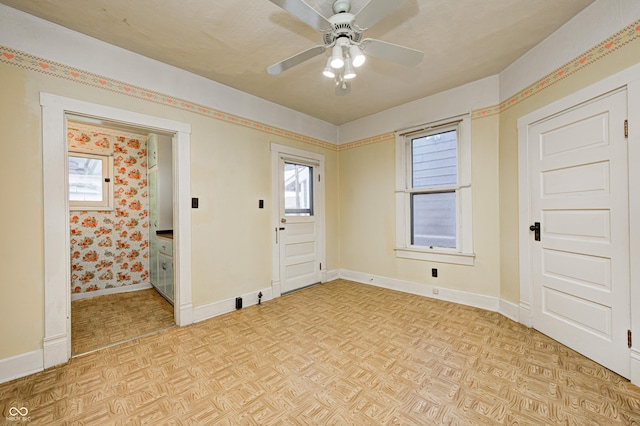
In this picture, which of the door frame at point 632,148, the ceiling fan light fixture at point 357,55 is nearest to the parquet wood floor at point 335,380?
the door frame at point 632,148

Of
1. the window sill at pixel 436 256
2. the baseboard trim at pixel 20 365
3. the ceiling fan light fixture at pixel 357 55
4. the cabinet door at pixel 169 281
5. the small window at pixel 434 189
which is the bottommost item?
the baseboard trim at pixel 20 365

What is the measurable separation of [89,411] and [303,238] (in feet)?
9.57

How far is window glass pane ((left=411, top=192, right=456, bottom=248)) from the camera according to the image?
3.51m

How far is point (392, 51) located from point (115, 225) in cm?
458

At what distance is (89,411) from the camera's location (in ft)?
5.27

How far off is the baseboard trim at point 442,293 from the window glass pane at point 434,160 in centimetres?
141

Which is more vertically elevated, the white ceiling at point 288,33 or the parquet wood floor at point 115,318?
the white ceiling at point 288,33

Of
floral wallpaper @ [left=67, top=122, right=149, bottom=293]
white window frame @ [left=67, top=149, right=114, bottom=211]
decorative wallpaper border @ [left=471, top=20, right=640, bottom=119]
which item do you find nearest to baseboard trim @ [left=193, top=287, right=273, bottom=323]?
floral wallpaper @ [left=67, top=122, right=149, bottom=293]

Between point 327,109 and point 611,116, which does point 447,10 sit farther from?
point 327,109

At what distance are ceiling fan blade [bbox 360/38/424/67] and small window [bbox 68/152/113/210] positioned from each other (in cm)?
424

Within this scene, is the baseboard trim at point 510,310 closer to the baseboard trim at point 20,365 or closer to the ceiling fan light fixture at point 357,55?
the ceiling fan light fixture at point 357,55

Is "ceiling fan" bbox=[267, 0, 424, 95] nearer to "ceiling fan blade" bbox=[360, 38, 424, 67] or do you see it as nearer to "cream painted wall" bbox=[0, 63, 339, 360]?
"ceiling fan blade" bbox=[360, 38, 424, 67]

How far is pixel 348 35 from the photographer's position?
1.85 meters

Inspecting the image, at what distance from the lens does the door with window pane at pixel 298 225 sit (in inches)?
153
